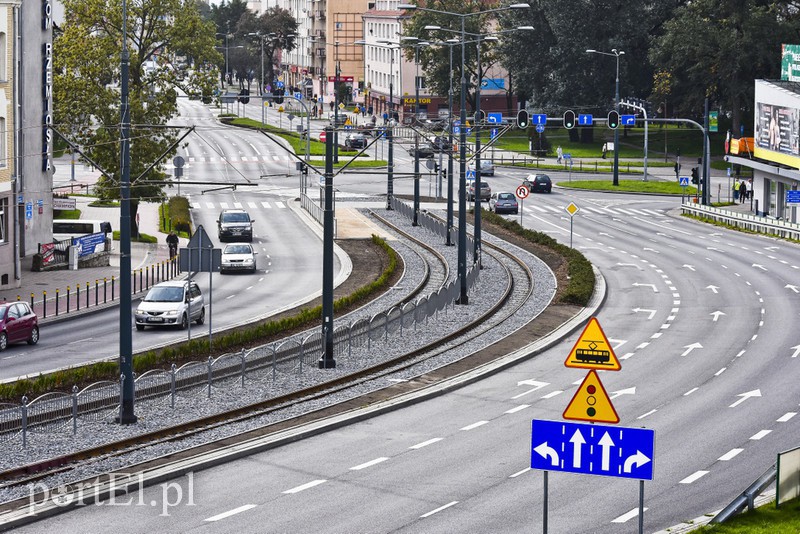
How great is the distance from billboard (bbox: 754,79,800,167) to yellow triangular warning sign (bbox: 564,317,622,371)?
62117 mm

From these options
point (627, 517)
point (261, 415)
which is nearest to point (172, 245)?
point (261, 415)

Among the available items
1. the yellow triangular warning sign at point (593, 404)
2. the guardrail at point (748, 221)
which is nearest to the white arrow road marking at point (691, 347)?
the yellow triangular warning sign at point (593, 404)

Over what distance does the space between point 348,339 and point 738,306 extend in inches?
672

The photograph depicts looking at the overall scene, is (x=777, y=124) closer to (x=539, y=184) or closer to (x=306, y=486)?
(x=539, y=184)

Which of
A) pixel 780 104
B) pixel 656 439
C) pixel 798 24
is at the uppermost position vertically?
pixel 798 24

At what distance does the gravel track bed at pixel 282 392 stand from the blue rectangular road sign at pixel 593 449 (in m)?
10.2

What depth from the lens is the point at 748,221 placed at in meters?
77.4

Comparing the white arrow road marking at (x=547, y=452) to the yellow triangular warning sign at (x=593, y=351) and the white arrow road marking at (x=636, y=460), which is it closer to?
the white arrow road marking at (x=636, y=460)

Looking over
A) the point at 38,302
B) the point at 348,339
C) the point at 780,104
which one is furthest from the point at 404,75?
the point at 348,339

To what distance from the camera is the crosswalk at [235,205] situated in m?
87.4

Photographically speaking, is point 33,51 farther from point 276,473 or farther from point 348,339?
point 276,473

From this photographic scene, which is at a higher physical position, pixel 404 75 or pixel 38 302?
pixel 404 75

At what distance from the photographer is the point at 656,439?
2906cm

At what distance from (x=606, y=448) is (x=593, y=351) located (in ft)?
7.03
